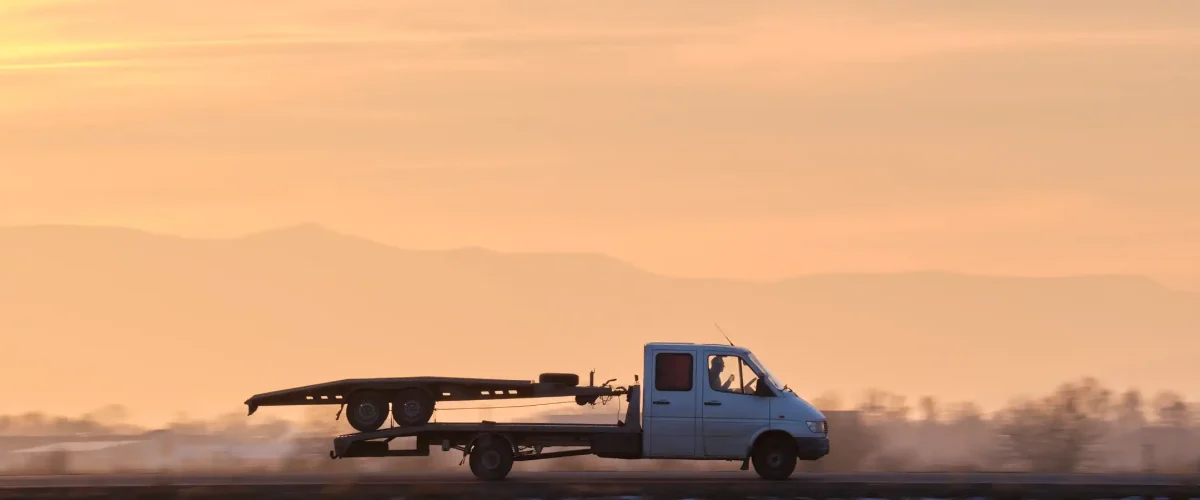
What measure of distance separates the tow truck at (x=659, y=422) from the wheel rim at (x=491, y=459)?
17 mm

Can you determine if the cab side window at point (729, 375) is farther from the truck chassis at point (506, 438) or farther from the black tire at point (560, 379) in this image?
the black tire at point (560, 379)

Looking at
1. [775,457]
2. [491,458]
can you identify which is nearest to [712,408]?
[775,457]

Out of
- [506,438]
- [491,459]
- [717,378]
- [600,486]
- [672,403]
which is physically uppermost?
[717,378]

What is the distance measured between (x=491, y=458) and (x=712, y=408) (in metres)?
3.91

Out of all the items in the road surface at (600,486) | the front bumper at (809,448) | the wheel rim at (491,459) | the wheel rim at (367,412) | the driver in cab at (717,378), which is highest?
the driver in cab at (717,378)

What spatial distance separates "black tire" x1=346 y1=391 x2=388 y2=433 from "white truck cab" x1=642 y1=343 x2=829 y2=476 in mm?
4603

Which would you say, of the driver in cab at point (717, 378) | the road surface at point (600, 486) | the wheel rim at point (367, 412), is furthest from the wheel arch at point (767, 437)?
the wheel rim at point (367, 412)

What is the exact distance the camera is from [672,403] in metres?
30.6

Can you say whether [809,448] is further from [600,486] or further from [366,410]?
[366,410]

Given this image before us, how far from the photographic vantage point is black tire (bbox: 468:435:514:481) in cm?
3072

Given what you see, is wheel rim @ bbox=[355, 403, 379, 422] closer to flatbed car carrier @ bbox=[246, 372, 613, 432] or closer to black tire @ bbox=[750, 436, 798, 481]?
flatbed car carrier @ bbox=[246, 372, 613, 432]

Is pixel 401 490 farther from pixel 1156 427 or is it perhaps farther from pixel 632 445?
pixel 1156 427

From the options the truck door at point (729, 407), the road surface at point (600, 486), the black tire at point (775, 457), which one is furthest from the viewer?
the black tire at point (775, 457)

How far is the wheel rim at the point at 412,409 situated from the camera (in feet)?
102
